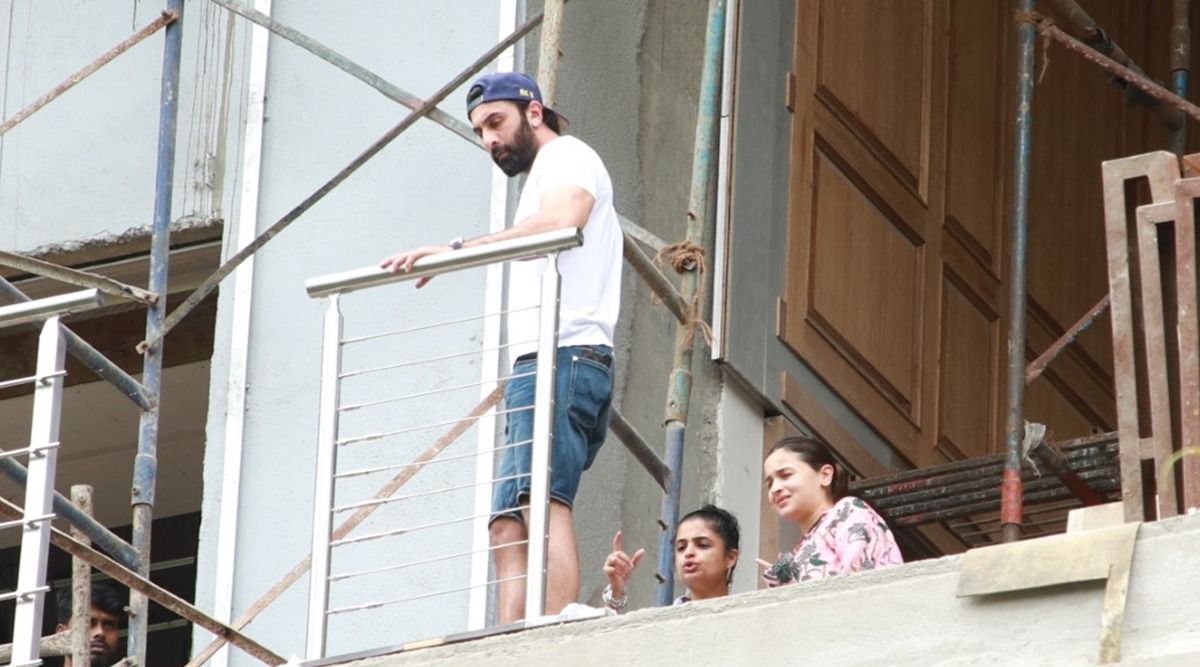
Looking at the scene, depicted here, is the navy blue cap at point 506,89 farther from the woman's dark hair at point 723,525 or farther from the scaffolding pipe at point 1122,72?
the scaffolding pipe at point 1122,72

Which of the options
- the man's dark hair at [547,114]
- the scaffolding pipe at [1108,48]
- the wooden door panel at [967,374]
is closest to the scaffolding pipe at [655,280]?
the man's dark hair at [547,114]

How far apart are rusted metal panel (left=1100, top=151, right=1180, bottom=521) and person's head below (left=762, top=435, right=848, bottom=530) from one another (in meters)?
1.39

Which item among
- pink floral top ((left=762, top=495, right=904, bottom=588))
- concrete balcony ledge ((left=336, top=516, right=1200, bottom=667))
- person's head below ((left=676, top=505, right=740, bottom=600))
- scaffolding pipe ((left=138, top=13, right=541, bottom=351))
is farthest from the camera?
scaffolding pipe ((left=138, top=13, right=541, bottom=351))

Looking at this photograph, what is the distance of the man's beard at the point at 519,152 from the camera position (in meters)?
7.96

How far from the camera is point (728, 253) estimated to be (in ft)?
34.9

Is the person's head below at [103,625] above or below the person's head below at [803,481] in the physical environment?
above

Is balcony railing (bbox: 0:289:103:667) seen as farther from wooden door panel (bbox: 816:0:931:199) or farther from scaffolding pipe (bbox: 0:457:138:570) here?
wooden door panel (bbox: 816:0:931:199)

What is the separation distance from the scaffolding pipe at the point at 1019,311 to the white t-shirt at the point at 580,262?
2.28m

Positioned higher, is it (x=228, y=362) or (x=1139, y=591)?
(x=228, y=362)

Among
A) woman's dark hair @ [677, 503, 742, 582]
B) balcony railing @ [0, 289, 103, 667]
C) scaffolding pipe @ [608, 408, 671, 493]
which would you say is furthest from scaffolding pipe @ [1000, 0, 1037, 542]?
balcony railing @ [0, 289, 103, 667]

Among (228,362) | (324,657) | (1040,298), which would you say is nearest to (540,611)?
(324,657)

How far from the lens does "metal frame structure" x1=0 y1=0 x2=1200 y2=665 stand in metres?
8.95

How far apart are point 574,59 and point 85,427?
355 centimetres

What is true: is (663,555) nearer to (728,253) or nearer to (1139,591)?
(728,253)
